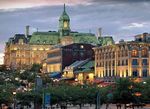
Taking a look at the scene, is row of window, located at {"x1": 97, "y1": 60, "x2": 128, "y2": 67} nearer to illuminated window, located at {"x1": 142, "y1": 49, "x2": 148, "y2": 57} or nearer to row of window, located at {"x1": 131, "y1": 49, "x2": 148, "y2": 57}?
row of window, located at {"x1": 131, "y1": 49, "x2": 148, "y2": 57}

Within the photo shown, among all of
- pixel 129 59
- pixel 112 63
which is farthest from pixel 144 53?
pixel 112 63

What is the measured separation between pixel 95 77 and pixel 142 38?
96.7 feet

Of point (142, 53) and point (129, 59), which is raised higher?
point (142, 53)

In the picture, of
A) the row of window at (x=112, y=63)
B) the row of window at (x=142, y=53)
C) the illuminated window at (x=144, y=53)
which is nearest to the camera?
the illuminated window at (x=144, y=53)

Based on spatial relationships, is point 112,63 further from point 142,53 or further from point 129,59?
point 142,53

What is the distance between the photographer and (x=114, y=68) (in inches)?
7160

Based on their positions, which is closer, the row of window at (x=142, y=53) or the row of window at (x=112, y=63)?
the row of window at (x=142, y=53)

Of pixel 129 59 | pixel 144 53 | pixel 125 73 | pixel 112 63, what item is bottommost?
pixel 125 73

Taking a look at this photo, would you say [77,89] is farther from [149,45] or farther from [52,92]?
[149,45]

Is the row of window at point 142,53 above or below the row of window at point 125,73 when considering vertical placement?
above

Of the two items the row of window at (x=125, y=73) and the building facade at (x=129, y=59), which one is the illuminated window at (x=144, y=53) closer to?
the building facade at (x=129, y=59)

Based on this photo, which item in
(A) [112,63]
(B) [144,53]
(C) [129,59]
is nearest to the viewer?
(B) [144,53]

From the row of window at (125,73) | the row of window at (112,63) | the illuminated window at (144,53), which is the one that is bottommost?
the row of window at (125,73)

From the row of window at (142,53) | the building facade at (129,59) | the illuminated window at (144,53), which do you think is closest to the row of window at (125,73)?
the building facade at (129,59)
